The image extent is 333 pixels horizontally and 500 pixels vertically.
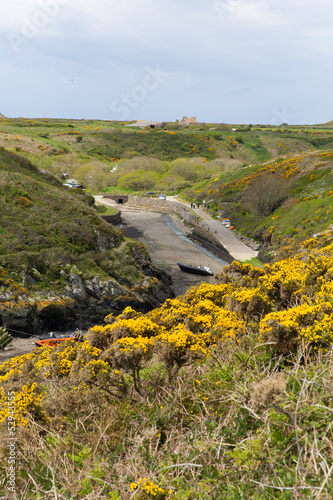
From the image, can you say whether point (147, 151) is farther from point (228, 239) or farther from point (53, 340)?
point (53, 340)

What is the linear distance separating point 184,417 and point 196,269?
26.2 metres

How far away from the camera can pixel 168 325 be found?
7.36 metres

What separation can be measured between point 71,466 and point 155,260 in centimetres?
3087

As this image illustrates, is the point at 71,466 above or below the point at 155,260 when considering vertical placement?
above

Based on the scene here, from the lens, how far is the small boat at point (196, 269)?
30.2 meters

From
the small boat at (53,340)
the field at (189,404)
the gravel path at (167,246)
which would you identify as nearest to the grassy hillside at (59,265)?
the small boat at (53,340)

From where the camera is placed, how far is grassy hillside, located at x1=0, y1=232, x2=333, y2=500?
360cm

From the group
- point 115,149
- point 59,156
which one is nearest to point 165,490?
point 59,156

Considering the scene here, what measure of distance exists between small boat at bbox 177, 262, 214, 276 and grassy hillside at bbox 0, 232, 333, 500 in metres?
23.4

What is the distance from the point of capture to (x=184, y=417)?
480cm

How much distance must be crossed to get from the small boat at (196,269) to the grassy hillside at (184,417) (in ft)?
76.7

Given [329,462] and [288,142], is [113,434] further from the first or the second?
[288,142]

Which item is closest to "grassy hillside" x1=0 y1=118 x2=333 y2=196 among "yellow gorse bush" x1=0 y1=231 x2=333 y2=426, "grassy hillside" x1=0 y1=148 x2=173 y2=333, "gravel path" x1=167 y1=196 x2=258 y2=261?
"gravel path" x1=167 y1=196 x2=258 y2=261

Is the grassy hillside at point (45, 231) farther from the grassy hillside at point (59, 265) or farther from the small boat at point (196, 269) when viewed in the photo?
the small boat at point (196, 269)
